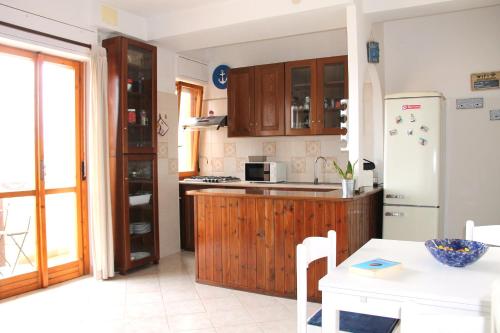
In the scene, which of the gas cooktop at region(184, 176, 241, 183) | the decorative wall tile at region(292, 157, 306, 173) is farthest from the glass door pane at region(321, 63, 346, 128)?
the gas cooktop at region(184, 176, 241, 183)

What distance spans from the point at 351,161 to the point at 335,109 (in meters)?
1.30

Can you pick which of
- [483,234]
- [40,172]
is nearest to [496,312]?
[483,234]

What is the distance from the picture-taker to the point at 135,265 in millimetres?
4539

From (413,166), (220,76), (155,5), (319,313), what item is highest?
(155,5)

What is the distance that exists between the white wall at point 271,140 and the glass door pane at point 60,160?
2.16 m

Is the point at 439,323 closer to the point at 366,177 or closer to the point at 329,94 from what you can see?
the point at 366,177

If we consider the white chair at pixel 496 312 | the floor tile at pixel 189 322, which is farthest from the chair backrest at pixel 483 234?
the floor tile at pixel 189 322

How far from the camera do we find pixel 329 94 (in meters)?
5.02

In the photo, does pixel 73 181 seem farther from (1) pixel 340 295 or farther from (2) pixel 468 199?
(2) pixel 468 199

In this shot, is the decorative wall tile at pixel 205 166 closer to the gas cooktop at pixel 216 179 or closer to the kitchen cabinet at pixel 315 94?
the gas cooktop at pixel 216 179

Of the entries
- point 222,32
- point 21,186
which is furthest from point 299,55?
point 21,186

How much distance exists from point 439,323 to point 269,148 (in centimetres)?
475

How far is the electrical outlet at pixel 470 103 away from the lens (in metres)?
4.32

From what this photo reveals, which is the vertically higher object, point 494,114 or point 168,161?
point 494,114
